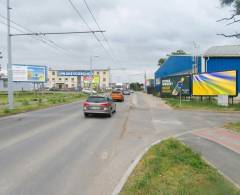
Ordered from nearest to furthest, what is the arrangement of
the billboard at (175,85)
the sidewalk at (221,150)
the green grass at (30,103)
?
the sidewalk at (221,150)
the green grass at (30,103)
the billboard at (175,85)

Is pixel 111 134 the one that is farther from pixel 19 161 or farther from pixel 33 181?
pixel 33 181

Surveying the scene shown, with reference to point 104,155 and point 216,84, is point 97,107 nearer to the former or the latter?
point 104,155

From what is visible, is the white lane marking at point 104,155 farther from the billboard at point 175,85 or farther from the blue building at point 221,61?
the blue building at point 221,61

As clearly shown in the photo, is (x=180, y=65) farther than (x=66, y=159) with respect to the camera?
Yes

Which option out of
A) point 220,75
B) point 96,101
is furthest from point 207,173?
point 220,75

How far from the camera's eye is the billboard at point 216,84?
94.4ft

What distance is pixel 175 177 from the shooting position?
6.00 meters

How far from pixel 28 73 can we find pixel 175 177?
34375 millimetres

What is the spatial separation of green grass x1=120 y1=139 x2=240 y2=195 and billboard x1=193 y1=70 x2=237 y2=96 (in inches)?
890

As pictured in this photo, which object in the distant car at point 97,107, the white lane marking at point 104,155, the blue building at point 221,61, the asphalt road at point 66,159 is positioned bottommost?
the white lane marking at point 104,155

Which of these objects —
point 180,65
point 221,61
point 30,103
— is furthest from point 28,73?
point 180,65

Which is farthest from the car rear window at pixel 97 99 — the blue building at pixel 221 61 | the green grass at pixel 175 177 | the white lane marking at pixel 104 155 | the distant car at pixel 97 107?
the blue building at pixel 221 61

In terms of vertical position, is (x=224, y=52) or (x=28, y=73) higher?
(x=224, y=52)

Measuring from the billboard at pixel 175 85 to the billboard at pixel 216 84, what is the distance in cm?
376
